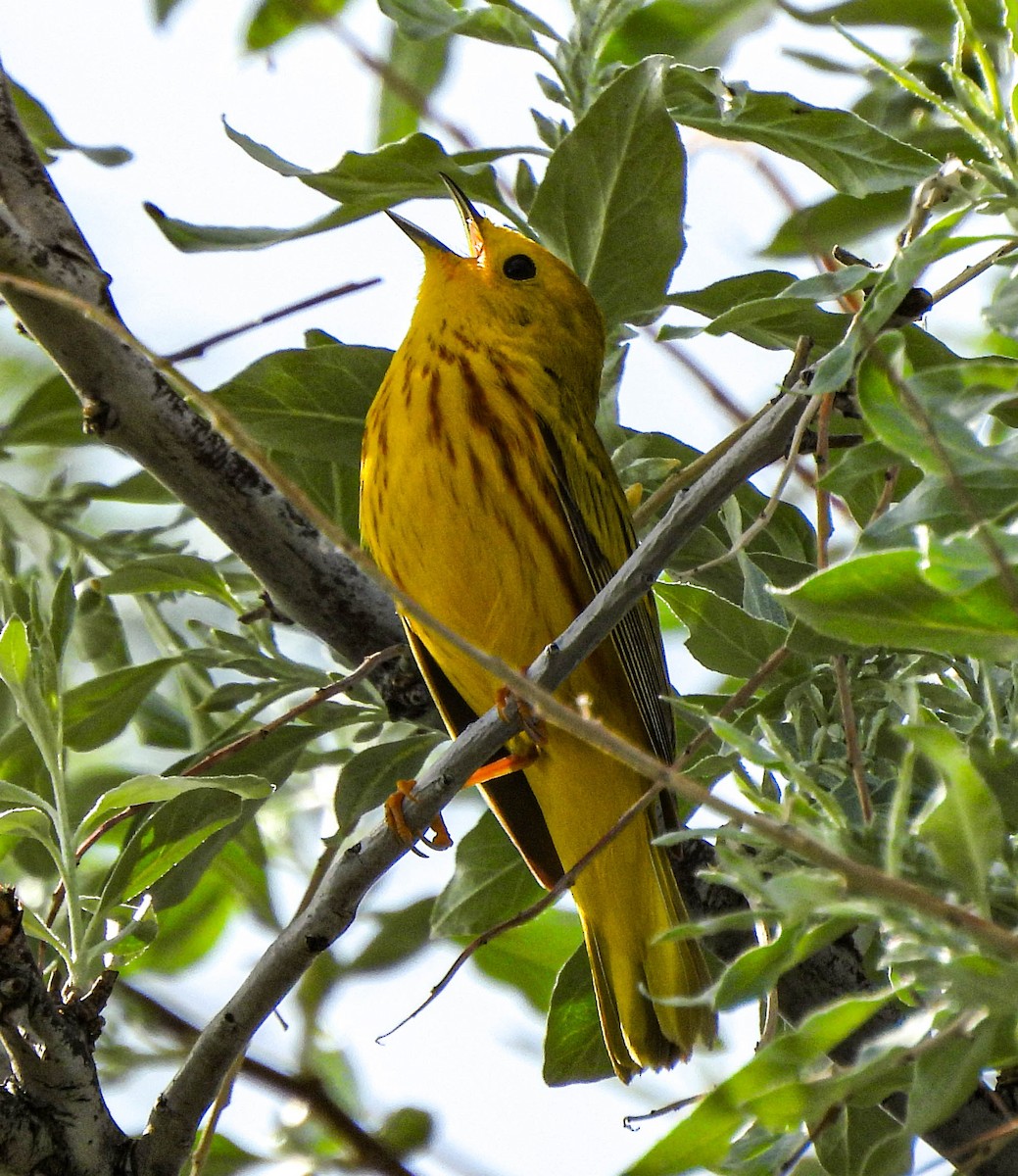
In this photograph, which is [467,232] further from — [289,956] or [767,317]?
[289,956]

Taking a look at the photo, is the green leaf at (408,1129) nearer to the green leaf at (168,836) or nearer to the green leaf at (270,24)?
the green leaf at (168,836)

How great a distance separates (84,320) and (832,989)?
5.49 feet

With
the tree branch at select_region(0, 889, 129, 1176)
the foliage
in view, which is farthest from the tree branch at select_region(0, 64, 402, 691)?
the tree branch at select_region(0, 889, 129, 1176)

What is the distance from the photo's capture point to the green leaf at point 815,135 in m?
2.35

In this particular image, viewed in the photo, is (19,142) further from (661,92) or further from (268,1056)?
(268,1056)

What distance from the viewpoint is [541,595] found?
337 centimetres

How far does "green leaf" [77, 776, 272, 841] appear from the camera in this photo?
2174mm

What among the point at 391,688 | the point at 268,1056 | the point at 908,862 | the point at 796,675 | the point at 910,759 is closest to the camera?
the point at 910,759

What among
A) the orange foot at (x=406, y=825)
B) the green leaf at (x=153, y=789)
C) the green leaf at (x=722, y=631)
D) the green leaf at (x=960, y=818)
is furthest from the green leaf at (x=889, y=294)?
the green leaf at (x=153, y=789)

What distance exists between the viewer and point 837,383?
158 centimetres

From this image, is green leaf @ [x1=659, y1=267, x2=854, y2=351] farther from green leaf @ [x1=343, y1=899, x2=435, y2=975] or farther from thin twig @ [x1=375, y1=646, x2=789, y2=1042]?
green leaf @ [x1=343, y1=899, x2=435, y2=975]

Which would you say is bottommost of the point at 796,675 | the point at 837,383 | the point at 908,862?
the point at 908,862

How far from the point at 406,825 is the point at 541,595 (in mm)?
1291

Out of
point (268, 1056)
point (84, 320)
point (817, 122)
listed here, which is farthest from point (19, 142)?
point (268, 1056)
